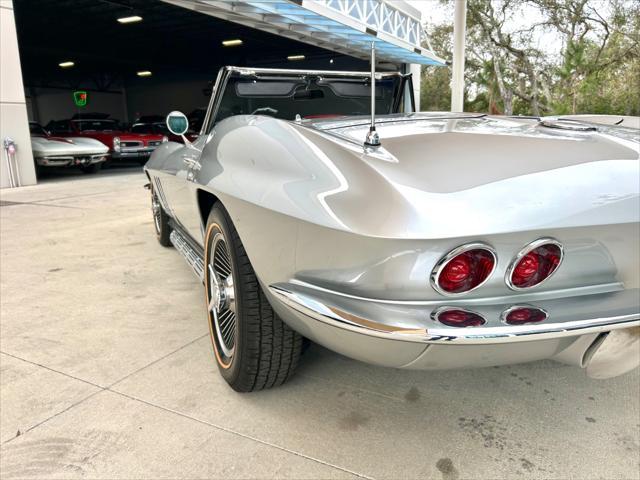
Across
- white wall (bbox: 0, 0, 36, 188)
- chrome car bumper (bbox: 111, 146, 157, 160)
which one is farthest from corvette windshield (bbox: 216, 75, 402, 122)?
chrome car bumper (bbox: 111, 146, 157, 160)

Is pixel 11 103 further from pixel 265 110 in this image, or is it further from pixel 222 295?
pixel 222 295

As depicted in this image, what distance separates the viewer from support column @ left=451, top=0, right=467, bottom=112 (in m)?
15.3

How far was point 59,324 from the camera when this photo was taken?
112 inches

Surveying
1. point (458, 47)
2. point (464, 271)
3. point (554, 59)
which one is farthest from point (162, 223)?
point (554, 59)

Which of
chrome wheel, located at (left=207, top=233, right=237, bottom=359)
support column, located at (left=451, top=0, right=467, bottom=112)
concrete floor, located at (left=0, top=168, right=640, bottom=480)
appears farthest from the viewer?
support column, located at (left=451, top=0, right=467, bottom=112)

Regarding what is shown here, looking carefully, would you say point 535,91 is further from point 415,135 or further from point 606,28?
point 415,135

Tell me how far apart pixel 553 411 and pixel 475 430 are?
0.37 metres

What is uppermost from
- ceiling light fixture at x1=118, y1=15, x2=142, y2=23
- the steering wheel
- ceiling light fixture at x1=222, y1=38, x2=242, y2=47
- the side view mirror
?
ceiling light fixture at x1=118, y1=15, x2=142, y2=23

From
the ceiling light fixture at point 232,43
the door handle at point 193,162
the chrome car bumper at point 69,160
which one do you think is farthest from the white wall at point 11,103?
the ceiling light fixture at point 232,43

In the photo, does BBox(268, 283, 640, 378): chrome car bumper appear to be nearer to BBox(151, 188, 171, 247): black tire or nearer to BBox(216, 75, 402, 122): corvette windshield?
BBox(216, 75, 402, 122): corvette windshield

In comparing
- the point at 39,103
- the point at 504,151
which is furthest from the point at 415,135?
the point at 39,103

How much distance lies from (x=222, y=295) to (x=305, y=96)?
1.73 meters

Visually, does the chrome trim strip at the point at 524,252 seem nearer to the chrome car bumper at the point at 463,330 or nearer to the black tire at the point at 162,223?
the chrome car bumper at the point at 463,330

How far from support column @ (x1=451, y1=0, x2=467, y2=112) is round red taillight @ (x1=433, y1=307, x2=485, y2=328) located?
1532 cm
